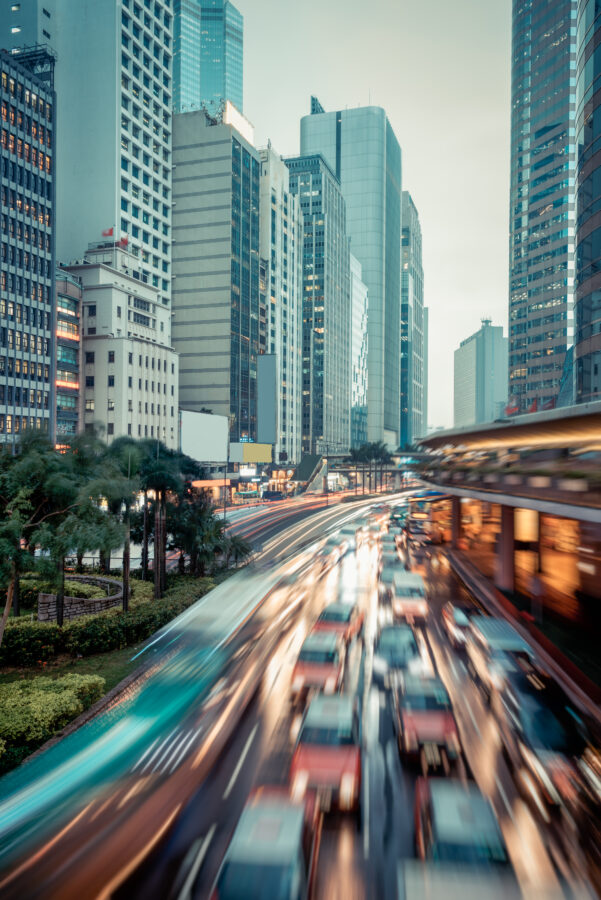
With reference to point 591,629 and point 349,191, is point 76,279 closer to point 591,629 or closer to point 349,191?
point 591,629

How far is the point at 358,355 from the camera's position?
163 meters

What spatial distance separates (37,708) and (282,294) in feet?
352

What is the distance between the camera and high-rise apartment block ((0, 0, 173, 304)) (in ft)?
248

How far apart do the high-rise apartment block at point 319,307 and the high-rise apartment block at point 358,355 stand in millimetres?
14748

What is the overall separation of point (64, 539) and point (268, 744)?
10179 mm

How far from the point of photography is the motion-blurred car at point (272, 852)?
7.06 metres

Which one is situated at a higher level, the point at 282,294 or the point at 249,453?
the point at 282,294

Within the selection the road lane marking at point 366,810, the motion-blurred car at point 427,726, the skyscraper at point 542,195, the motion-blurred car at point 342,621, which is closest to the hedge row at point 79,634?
the motion-blurred car at point 342,621

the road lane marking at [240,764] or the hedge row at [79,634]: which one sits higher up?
the road lane marking at [240,764]

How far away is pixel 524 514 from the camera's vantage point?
2422 centimetres

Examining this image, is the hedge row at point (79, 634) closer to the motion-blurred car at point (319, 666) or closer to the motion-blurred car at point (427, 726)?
the motion-blurred car at point (319, 666)

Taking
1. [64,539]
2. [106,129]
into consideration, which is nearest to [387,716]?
[64,539]

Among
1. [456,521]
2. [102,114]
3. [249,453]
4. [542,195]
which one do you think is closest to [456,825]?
[456,521]

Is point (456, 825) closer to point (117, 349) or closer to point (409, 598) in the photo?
point (409, 598)
